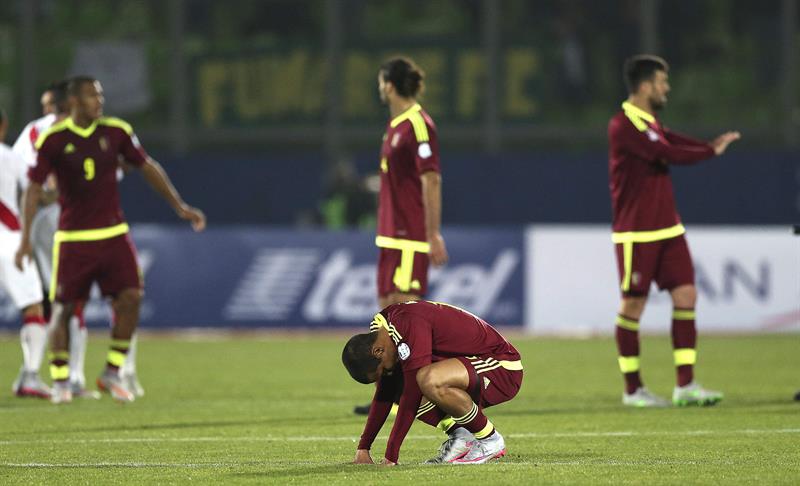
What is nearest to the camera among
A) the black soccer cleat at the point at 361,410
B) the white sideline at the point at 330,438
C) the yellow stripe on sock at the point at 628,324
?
the white sideline at the point at 330,438

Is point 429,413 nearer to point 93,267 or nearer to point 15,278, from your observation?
point 93,267

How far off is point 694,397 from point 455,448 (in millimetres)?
3507

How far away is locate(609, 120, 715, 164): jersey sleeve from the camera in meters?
11.0

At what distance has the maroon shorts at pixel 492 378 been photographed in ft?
27.0

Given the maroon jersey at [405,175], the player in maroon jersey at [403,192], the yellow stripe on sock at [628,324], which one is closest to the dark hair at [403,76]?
the player in maroon jersey at [403,192]

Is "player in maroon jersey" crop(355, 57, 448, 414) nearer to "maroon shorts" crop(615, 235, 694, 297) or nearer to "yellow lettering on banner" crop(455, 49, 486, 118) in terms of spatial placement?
"maroon shorts" crop(615, 235, 694, 297)

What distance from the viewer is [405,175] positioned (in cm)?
1059

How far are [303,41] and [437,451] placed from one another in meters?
17.1

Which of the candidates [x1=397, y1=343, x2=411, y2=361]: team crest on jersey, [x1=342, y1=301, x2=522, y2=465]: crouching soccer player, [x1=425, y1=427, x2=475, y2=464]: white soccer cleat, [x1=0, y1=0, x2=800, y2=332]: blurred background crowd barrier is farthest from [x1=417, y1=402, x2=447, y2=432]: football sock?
[x1=0, y1=0, x2=800, y2=332]: blurred background crowd barrier

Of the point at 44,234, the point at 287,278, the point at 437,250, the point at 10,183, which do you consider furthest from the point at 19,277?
the point at 287,278

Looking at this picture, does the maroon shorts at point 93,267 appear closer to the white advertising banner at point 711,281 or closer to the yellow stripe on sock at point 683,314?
the yellow stripe on sock at point 683,314

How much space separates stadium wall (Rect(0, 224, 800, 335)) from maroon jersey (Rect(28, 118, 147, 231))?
303 inches

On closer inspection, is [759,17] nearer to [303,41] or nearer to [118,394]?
[303,41]

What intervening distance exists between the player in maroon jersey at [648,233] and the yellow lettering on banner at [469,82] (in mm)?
13529
